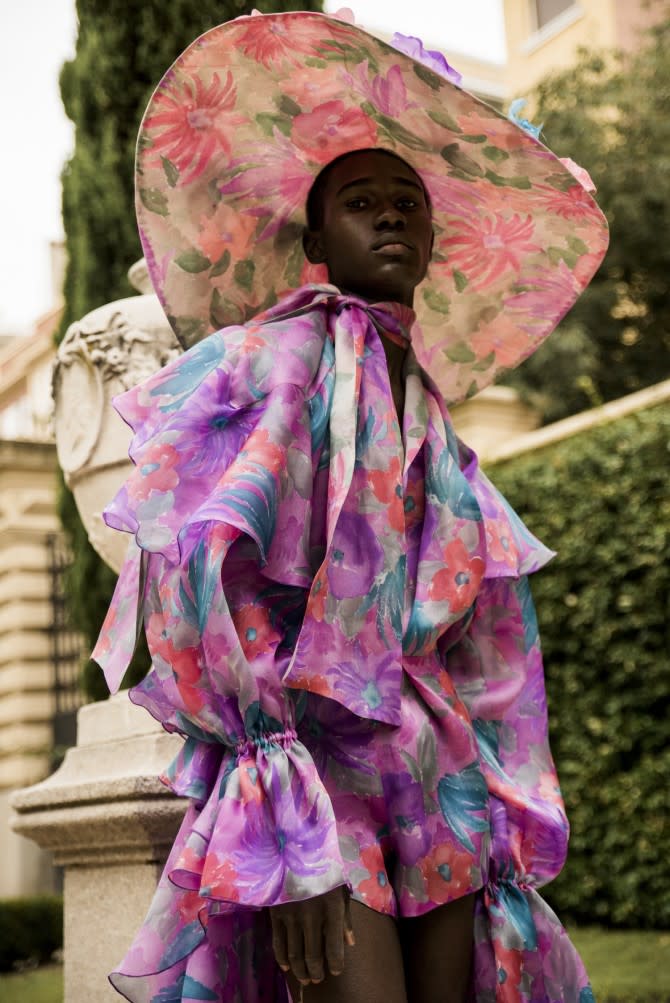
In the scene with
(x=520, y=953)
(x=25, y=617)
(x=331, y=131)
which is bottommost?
(x=25, y=617)

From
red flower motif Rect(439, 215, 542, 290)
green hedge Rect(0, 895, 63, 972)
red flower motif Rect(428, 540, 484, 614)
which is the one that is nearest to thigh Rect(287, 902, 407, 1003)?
red flower motif Rect(428, 540, 484, 614)

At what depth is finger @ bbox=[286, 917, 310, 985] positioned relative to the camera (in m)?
1.74

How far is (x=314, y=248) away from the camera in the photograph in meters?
2.48

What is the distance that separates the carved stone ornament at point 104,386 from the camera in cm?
340

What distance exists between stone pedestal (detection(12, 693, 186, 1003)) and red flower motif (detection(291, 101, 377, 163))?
1492 millimetres

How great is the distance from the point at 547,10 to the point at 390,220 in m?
21.2

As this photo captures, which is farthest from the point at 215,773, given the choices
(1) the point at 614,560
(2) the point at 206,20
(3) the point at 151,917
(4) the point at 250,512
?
(1) the point at 614,560

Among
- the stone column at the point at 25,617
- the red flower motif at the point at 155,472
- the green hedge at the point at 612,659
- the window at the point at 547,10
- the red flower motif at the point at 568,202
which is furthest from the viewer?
the window at the point at 547,10

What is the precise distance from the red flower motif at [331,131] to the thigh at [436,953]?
145 cm

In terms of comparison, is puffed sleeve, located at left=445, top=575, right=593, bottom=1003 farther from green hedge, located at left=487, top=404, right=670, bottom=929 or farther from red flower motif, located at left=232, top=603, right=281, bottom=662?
green hedge, located at left=487, top=404, right=670, bottom=929

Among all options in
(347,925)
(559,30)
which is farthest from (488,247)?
(559,30)

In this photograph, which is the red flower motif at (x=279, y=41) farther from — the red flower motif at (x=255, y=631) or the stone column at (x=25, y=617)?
the stone column at (x=25, y=617)

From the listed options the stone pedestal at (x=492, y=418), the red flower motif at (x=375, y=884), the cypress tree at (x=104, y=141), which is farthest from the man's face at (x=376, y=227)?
the stone pedestal at (x=492, y=418)

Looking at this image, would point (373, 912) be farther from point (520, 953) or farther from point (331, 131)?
point (331, 131)
